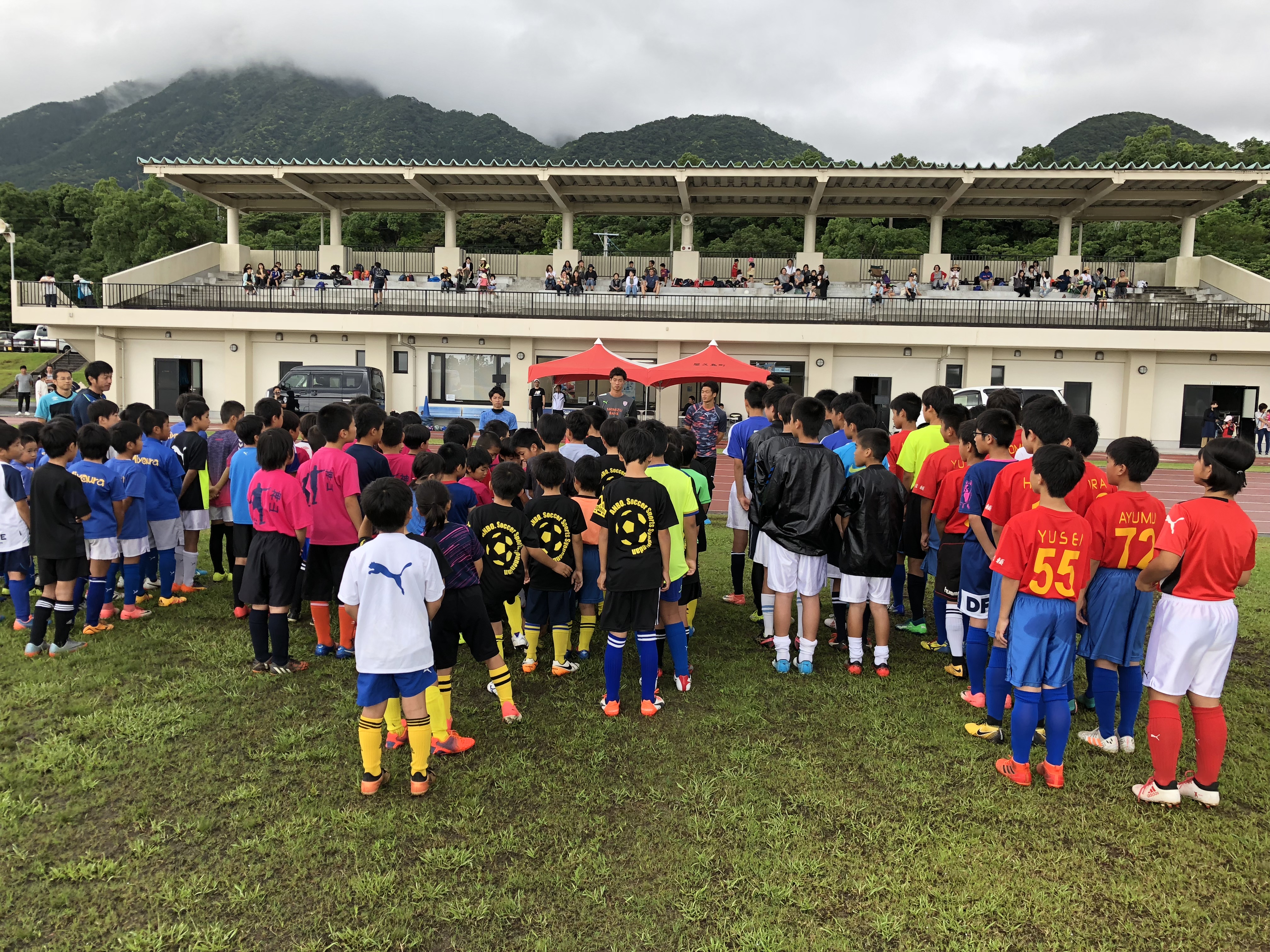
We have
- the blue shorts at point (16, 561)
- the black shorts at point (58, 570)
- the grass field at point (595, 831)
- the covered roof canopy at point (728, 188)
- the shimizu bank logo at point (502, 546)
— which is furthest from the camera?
the covered roof canopy at point (728, 188)

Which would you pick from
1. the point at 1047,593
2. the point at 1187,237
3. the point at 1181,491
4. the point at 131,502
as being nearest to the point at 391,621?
the point at 1047,593

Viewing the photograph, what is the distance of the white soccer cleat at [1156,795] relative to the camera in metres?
3.53

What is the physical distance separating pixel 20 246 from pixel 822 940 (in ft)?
204

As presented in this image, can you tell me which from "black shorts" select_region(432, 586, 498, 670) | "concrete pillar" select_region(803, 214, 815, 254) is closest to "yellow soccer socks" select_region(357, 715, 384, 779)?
"black shorts" select_region(432, 586, 498, 670)

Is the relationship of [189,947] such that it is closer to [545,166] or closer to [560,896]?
[560,896]

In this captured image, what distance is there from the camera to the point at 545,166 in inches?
957

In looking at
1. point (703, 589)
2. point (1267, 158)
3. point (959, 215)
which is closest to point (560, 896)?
point (703, 589)

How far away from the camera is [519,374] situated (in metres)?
23.8

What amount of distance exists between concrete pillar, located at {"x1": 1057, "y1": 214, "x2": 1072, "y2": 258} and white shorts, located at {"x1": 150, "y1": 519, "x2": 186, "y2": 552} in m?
28.3

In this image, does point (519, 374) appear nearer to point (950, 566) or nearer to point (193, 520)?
point (193, 520)

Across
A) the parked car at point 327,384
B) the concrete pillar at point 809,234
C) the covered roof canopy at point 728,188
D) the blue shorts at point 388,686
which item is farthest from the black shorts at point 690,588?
the concrete pillar at point 809,234

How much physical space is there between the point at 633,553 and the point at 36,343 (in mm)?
45715

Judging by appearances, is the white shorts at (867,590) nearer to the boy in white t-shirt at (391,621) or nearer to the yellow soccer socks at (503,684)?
the yellow soccer socks at (503,684)

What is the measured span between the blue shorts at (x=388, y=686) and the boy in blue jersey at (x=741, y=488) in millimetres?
3348
